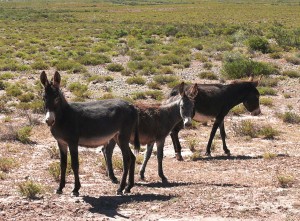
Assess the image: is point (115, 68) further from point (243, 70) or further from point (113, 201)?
point (113, 201)

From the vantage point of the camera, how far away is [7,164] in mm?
11594

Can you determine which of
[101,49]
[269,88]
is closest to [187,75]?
[269,88]

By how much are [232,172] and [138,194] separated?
319 cm

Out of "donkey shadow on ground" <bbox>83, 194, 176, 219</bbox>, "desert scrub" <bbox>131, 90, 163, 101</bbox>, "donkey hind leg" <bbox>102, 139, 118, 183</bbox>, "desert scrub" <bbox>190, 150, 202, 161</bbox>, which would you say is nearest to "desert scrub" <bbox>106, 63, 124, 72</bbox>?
"desert scrub" <bbox>131, 90, 163, 101</bbox>

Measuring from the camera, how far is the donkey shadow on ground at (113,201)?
8.43 meters

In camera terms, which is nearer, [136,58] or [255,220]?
[255,220]

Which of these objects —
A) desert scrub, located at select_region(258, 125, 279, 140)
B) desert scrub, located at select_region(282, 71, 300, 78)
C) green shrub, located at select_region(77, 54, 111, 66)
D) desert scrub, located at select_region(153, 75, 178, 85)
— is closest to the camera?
desert scrub, located at select_region(258, 125, 279, 140)

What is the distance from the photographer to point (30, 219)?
26.0 feet

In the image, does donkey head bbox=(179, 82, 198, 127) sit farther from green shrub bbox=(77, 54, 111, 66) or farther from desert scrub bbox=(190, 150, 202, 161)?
green shrub bbox=(77, 54, 111, 66)

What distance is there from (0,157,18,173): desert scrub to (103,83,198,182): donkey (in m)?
2.44

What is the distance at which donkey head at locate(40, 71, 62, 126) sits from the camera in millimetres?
8430

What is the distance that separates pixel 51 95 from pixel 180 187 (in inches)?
132

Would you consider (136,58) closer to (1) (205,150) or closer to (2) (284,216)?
(1) (205,150)

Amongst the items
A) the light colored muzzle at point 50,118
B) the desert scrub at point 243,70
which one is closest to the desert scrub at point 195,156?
the light colored muzzle at point 50,118
